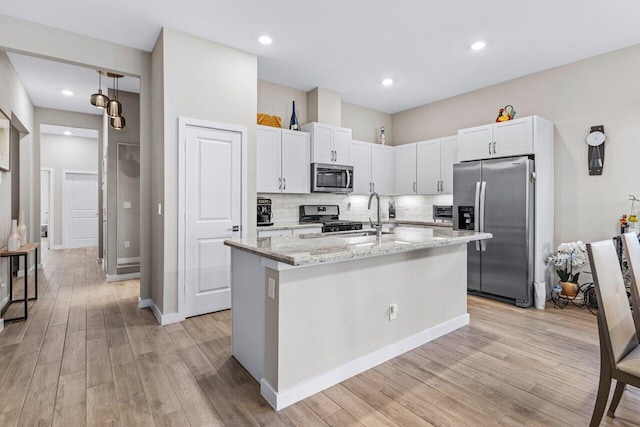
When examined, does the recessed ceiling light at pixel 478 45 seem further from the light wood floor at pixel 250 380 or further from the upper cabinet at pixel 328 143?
the light wood floor at pixel 250 380

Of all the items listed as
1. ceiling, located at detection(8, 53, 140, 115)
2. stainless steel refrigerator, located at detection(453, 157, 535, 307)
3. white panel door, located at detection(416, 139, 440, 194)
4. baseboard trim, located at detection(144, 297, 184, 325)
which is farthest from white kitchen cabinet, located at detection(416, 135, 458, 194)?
ceiling, located at detection(8, 53, 140, 115)

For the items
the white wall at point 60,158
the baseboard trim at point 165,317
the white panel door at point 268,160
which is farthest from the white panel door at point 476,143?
the white wall at point 60,158

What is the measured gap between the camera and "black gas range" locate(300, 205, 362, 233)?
4726 mm

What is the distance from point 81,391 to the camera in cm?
216

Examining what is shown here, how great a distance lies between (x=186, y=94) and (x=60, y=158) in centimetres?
725

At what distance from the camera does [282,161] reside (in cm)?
465

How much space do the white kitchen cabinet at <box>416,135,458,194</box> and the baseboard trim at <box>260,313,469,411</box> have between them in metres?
2.67

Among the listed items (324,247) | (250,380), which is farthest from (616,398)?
(250,380)

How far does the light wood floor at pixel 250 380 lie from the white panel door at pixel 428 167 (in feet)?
8.03

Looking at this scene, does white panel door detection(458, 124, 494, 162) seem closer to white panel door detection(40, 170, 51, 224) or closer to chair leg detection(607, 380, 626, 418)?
chair leg detection(607, 380, 626, 418)

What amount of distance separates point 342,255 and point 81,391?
191 cm

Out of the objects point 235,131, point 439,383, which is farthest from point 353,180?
point 439,383

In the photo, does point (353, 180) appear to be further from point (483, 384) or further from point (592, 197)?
point (483, 384)

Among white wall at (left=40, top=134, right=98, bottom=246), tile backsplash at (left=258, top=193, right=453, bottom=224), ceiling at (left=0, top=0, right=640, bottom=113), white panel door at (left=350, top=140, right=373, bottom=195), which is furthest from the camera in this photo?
white wall at (left=40, top=134, right=98, bottom=246)
